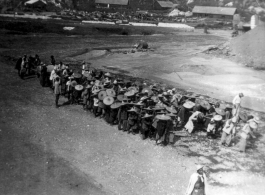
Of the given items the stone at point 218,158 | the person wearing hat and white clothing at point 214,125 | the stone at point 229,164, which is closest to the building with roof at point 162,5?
the person wearing hat and white clothing at point 214,125

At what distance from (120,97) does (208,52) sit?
24.8 metres

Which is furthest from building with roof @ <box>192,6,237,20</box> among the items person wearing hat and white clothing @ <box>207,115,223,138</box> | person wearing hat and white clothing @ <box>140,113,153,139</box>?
person wearing hat and white clothing @ <box>140,113,153,139</box>

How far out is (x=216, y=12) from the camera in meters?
87.2

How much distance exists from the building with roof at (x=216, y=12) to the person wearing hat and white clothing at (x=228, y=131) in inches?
3184

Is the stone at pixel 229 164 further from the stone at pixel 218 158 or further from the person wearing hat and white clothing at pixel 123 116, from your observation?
the person wearing hat and white clothing at pixel 123 116

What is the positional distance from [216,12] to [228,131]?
8385 centimetres

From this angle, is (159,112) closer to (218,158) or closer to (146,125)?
A: (146,125)

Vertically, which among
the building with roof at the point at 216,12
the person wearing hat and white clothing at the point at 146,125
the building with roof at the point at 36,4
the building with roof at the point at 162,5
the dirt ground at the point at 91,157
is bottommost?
the dirt ground at the point at 91,157

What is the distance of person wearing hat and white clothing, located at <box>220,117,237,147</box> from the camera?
1217cm

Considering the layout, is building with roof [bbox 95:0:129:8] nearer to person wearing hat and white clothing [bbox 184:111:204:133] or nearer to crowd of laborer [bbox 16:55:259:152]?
crowd of laborer [bbox 16:55:259:152]

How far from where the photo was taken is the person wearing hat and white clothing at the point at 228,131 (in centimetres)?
1217

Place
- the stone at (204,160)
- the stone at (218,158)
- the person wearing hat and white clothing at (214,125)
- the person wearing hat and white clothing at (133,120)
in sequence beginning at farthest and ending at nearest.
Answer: the person wearing hat and white clothing at (133,120), the person wearing hat and white clothing at (214,125), the stone at (218,158), the stone at (204,160)

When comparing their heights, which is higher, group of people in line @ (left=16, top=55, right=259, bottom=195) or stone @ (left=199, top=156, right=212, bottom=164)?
group of people in line @ (left=16, top=55, right=259, bottom=195)

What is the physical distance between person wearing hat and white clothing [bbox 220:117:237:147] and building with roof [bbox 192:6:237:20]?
8087cm
